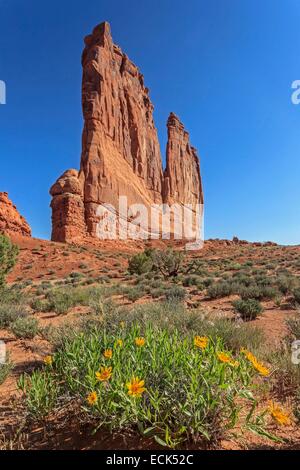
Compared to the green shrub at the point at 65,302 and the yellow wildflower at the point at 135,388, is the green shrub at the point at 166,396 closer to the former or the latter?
the yellow wildflower at the point at 135,388

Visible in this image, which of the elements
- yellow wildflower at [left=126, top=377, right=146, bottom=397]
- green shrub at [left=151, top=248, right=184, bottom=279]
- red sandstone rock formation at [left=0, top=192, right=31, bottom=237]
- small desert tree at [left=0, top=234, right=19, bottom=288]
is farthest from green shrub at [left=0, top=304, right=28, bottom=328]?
red sandstone rock formation at [left=0, top=192, right=31, bottom=237]

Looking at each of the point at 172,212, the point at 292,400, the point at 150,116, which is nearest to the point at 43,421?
the point at 292,400

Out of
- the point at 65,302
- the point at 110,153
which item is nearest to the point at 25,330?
the point at 65,302

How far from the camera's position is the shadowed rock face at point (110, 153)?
122 feet

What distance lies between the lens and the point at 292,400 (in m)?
2.52

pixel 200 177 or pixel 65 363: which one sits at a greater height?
pixel 200 177

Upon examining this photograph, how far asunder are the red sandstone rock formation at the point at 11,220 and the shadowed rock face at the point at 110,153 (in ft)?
12.6

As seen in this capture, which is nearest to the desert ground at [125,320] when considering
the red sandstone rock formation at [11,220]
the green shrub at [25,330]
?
the green shrub at [25,330]

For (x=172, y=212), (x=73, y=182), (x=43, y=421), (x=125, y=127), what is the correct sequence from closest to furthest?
(x=43, y=421) < (x=73, y=182) < (x=125, y=127) < (x=172, y=212)

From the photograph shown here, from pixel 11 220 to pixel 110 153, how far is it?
18.6m

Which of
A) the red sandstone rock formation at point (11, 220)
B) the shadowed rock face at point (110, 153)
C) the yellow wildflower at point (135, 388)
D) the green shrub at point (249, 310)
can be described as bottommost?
the green shrub at point (249, 310)
